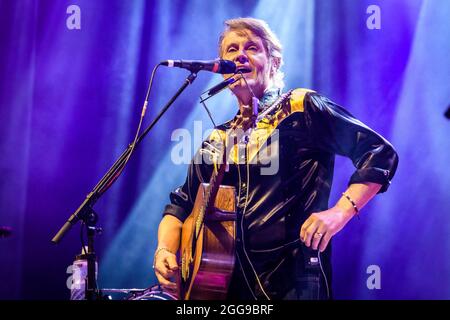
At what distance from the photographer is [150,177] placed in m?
4.29

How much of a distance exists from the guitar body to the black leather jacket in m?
0.28

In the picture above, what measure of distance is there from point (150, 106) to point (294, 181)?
5.47ft

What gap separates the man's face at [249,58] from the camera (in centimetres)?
348

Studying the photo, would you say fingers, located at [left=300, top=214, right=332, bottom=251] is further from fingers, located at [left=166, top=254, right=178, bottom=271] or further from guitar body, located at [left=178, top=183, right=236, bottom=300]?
fingers, located at [left=166, top=254, right=178, bottom=271]

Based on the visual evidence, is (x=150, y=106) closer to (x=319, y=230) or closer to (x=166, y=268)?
(x=166, y=268)

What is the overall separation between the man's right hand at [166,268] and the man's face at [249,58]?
3.67ft

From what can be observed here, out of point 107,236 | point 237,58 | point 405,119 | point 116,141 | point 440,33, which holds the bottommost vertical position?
point 107,236

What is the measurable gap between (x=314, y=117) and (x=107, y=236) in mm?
1981

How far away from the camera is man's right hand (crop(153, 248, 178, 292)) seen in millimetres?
3213

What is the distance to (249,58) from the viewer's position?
Answer: 137 inches
